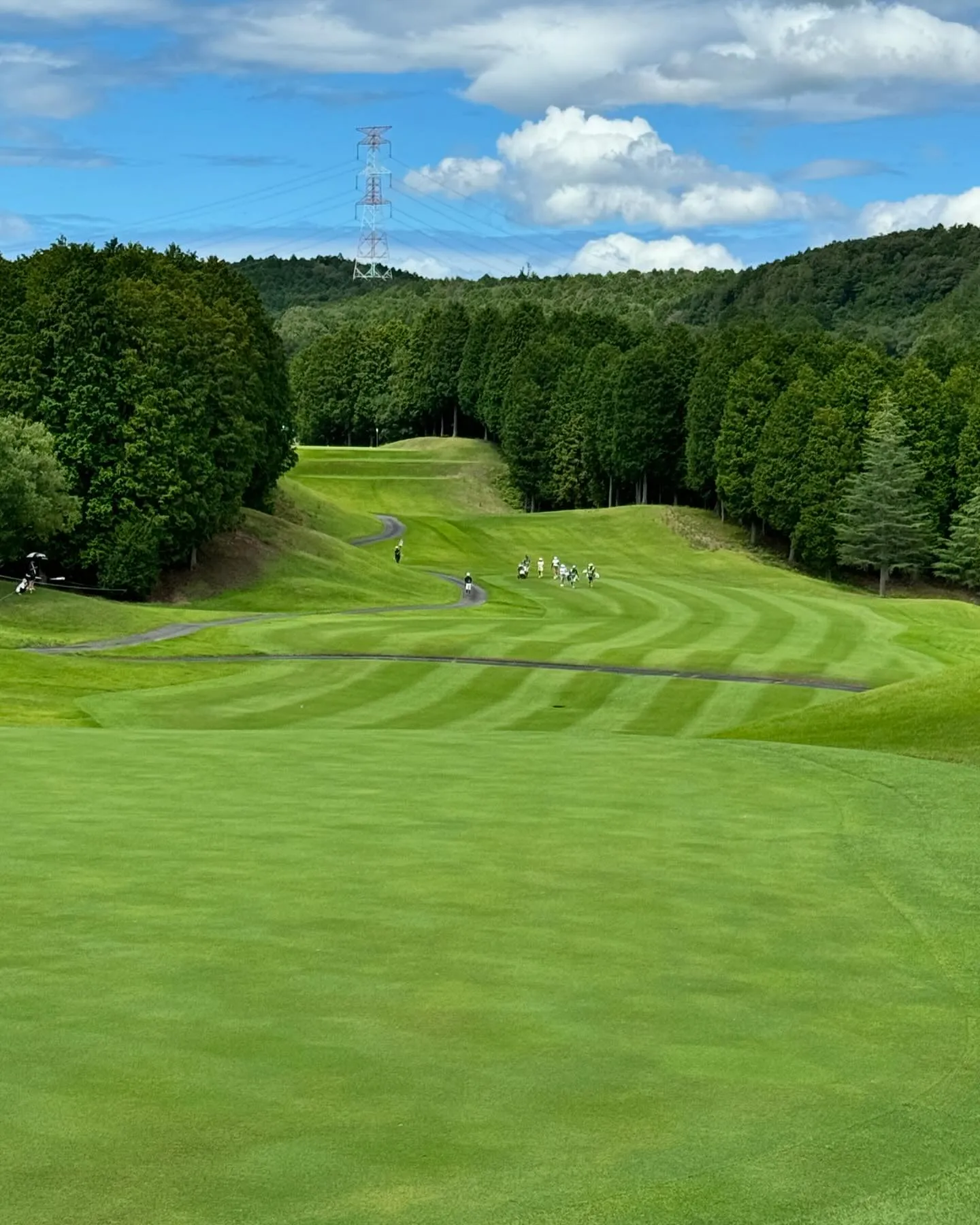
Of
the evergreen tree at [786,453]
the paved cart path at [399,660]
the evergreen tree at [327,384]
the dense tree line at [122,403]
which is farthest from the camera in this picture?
the evergreen tree at [327,384]

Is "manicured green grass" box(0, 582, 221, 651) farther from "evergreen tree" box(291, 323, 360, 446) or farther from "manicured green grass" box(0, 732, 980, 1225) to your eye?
"evergreen tree" box(291, 323, 360, 446)

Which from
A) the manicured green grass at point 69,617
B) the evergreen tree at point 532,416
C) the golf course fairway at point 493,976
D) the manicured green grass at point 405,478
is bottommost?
the manicured green grass at point 69,617

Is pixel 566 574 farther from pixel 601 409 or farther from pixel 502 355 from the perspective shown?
pixel 502 355

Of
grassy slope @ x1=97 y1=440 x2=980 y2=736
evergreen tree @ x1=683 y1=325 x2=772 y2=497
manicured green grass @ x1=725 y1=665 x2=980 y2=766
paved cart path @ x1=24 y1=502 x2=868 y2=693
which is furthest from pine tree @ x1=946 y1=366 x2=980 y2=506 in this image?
manicured green grass @ x1=725 y1=665 x2=980 y2=766

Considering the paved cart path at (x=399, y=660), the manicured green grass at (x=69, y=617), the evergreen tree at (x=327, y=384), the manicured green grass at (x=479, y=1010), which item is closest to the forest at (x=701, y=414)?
the evergreen tree at (x=327, y=384)

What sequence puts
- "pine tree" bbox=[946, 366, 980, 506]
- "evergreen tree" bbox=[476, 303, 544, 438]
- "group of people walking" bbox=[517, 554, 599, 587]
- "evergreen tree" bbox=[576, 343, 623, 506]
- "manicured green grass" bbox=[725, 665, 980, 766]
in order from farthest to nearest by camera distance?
"evergreen tree" bbox=[476, 303, 544, 438]
"evergreen tree" bbox=[576, 343, 623, 506]
"pine tree" bbox=[946, 366, 980, 506]
"group of people walking" bbox=[517, 554, 599, 587]
"manicured green grass" bbox=[725, 665, 980, 766]

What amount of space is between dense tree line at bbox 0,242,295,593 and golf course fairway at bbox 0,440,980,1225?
51.1 m

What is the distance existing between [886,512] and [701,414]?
80.2ft

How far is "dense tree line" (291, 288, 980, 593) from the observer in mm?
112500

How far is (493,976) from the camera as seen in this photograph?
1159 centimetres

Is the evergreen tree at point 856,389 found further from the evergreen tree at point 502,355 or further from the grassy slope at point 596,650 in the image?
the evergreen tree at point 502,355

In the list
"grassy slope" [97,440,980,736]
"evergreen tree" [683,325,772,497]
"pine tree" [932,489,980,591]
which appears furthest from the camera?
"evergreen tree" [683,325,772,497]

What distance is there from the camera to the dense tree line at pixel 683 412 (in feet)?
369

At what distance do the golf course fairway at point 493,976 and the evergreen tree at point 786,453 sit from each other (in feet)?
275
